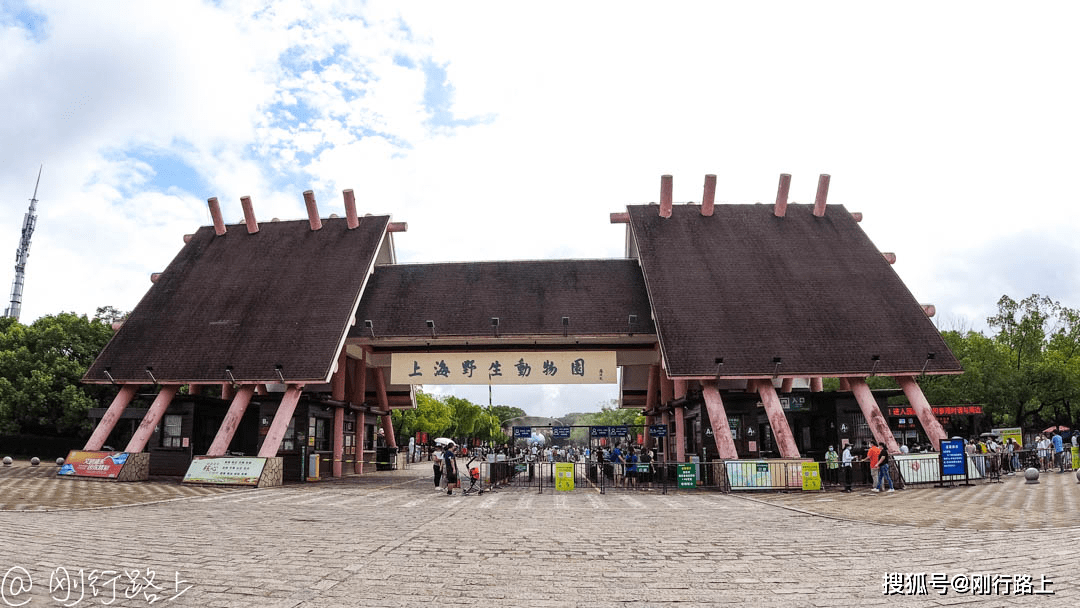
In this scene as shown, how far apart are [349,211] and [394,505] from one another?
764 inches

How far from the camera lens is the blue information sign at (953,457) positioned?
2177 cm

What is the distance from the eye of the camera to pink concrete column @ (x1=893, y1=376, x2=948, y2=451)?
23.8 metres

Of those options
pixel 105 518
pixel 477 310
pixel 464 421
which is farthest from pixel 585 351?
pixel 464 421

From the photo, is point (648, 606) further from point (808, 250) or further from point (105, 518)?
point (808, 250)

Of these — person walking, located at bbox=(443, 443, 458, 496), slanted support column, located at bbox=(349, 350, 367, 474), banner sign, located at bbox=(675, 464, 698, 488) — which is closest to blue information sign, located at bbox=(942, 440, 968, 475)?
banner sign, located at bbox=(675, 464, 698, 488)

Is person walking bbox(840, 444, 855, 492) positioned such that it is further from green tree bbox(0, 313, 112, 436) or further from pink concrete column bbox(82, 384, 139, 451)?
green tree bbox(0, 313, 112, 436)

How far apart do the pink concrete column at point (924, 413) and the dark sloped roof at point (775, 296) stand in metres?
1.05

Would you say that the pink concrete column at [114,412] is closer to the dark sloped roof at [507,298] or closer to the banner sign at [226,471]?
the banner sign at [226,471]

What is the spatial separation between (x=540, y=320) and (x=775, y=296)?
9.72m

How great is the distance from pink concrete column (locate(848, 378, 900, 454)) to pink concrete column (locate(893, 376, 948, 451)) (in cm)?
121

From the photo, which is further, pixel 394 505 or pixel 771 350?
pixel 771 350

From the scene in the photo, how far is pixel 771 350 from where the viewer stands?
25.0 m

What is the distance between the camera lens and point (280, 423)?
2572 centimetres

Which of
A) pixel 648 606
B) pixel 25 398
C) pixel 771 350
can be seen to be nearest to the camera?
pixel 648 606
